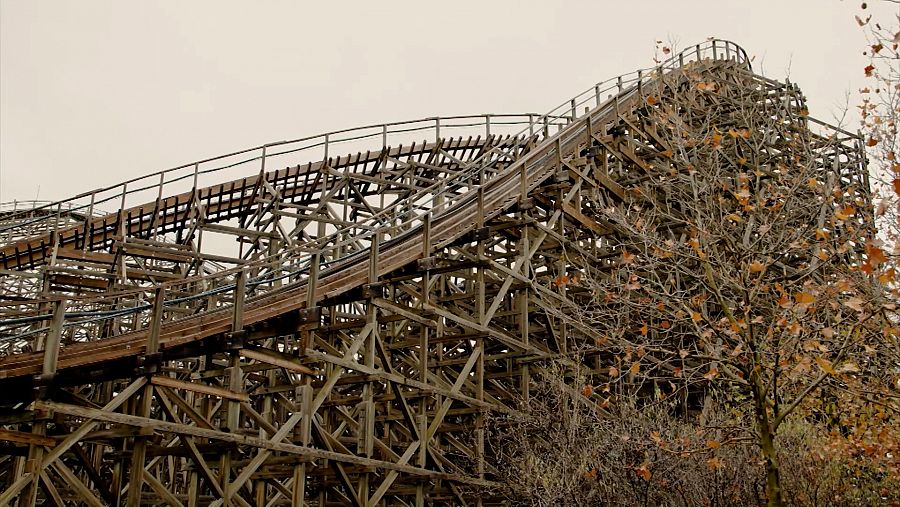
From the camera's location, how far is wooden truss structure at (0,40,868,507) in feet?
38.1

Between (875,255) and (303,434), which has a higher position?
(875,255)

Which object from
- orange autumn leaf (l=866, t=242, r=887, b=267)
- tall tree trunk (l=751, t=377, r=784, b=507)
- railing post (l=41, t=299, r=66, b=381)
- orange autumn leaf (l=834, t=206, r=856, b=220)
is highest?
orange autumn leaf (l=834, t=206, r=856, b=220)

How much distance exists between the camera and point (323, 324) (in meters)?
17.6

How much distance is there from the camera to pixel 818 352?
1006cm

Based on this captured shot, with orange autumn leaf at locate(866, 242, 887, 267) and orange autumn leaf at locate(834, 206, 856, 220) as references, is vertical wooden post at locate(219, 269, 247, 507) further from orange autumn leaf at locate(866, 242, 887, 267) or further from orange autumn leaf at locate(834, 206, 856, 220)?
orange autumn leaf at locate(866, 242, 887, 267)

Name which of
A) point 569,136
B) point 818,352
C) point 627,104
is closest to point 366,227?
point 569,136

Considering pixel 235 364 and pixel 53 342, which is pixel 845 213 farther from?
pixel 53 342

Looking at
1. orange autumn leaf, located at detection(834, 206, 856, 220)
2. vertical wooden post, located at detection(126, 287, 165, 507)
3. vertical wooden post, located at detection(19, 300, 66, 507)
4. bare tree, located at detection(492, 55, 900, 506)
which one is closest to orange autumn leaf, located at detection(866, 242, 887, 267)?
bare tree, located at detection(492, 55, 900, 506)

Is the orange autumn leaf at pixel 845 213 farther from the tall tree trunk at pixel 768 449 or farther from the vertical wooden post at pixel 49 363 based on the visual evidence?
the vertical wooden post at pixel 49 363

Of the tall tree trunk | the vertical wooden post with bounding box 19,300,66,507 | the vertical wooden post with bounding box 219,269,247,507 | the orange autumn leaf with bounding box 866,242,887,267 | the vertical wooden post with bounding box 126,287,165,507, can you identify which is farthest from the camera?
the vertical wooden post with bounding box 219,269,247,507

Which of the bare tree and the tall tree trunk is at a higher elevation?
the bare tree

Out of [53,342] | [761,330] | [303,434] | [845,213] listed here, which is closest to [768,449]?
[845,213]

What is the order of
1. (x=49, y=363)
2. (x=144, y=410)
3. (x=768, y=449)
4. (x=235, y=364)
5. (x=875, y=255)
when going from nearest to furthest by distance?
1. (x=875, y=255)
2. (x=768, y=449)
3. (x=49, y=363)
4. (x=144, y=410)
5. (x=235, y=364)

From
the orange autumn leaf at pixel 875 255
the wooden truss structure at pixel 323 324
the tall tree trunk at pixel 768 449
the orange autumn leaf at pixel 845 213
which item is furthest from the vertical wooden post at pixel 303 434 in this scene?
the orange autumn leaf at pixel 875 255
